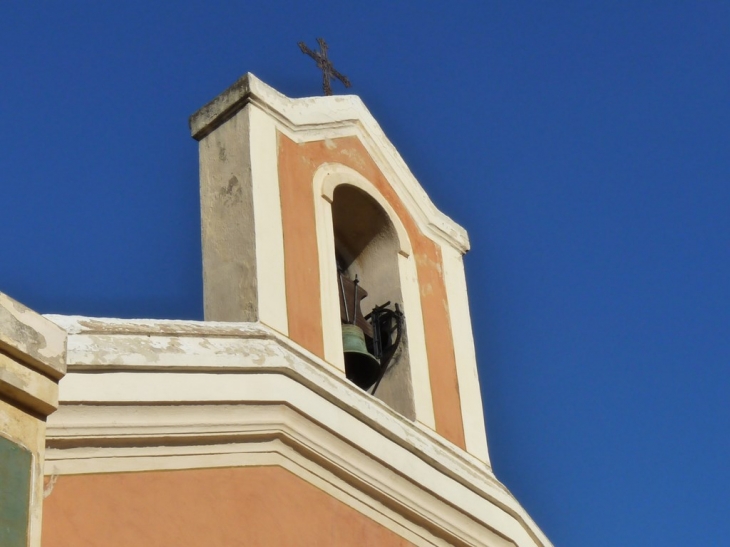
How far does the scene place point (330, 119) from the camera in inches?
305

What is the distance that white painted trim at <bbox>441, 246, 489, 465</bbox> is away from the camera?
7.49 meters

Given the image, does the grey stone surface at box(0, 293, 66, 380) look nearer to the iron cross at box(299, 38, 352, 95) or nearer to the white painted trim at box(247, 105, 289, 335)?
the white painted trim at box(247, 105, 289, 335)

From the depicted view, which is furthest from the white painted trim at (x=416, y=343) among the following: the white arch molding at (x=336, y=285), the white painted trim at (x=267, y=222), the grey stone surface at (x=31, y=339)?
the grey stone surface at (x=31, y=339)

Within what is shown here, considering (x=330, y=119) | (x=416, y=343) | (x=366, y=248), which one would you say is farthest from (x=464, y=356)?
(x=330, y=119)

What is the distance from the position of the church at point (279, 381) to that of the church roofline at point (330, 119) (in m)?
0.01

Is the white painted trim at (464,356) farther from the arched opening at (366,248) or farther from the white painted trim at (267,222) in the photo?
the white painted trim at (267,222)

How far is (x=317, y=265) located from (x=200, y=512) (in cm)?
172

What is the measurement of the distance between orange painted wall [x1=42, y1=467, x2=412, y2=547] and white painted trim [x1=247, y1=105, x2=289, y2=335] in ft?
2.66

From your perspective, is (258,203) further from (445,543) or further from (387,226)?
(445,543)

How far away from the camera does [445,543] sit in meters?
6.77

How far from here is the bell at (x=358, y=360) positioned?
7.23m

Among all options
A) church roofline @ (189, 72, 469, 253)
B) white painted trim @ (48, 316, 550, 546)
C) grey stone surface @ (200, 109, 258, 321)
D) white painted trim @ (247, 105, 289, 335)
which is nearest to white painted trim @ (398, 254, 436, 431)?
white painted trim @ (48, 316, 550, 546)

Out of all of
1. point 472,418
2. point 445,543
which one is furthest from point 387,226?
point 445,543

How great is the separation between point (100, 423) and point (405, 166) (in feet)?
9.78
